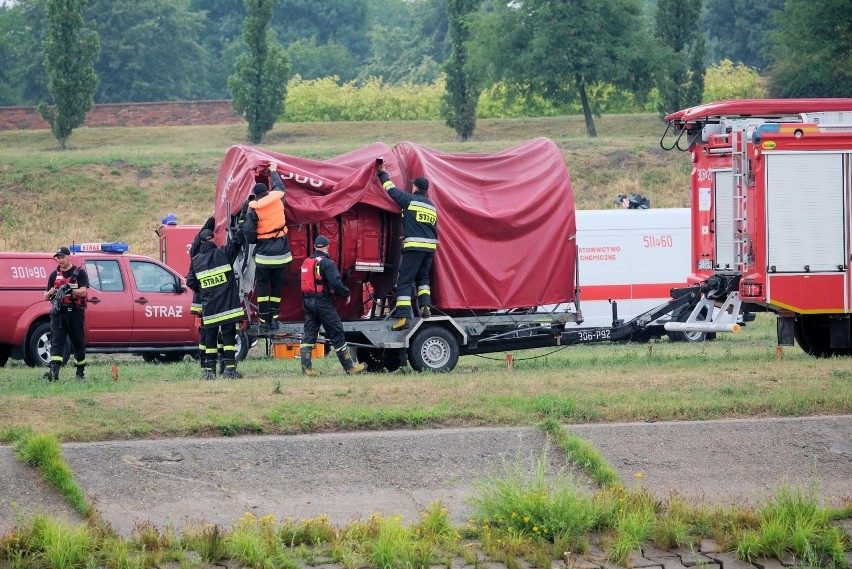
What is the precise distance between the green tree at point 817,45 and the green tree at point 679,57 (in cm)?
424

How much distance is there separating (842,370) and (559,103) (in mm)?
31591

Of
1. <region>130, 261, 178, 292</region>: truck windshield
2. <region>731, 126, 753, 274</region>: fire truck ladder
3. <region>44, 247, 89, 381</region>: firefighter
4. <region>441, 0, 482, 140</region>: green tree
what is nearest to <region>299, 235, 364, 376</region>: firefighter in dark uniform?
<region>44, 247, 89, 381</region>: firefighter

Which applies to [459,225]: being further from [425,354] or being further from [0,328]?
[0,328]

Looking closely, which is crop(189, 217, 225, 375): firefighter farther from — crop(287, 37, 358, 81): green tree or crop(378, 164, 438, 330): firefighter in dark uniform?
crop(287, 37, 358, 81): green tree

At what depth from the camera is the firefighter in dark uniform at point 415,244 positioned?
14617 millimetres

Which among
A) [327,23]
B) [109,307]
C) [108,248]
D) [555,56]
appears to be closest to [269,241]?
[109,307]

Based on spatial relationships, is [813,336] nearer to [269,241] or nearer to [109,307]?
[269,241]

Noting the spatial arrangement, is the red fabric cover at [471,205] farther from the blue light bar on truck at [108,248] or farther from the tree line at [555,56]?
the tree line at [555,56]

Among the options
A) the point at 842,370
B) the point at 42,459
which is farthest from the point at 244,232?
the point at 842,370

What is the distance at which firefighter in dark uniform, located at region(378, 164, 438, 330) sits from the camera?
1462 centimetres

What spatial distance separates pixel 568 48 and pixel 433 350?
28.7 m

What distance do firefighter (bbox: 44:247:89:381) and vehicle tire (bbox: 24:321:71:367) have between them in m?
3.02

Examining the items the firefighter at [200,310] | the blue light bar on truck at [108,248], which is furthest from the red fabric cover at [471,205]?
the blue light bar on truck at [108,248]

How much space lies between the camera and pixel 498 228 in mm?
15430
